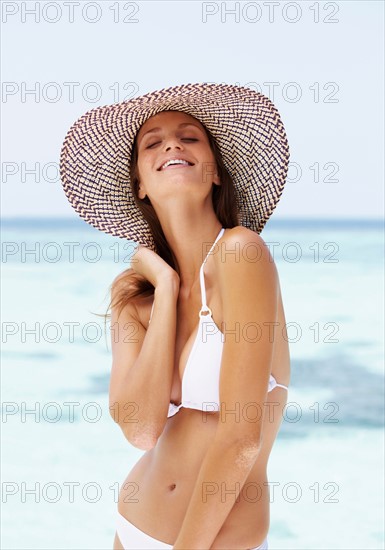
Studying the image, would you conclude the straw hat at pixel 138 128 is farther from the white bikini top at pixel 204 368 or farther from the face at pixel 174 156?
the white bikini top at pixel 204 368

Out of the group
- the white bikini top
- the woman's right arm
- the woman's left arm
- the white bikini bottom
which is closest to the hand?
the woman's right arm

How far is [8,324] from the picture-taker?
11.3 meters

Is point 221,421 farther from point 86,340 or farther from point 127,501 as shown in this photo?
point 86,340

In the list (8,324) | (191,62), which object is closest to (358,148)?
(191,62)

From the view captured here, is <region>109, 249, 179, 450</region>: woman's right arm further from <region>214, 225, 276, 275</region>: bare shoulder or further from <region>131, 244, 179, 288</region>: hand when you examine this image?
<region>214, 225, 276, 275</region>: bare shoulder

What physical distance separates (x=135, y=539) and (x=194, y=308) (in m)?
0.60

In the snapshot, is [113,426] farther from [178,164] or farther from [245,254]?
[245,254]

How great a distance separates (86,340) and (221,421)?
26.6 ft

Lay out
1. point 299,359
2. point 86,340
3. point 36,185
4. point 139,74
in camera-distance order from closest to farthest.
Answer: point 299,359, point 86,340, point 139,74, point 36,185

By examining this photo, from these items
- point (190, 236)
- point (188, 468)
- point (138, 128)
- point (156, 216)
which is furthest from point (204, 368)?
point (138, 128)

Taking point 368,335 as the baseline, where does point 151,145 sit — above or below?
above

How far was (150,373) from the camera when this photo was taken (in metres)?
2.11


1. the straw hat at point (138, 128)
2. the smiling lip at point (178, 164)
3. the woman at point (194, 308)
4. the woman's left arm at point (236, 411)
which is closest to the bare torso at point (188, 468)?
the woman at point (194, 308)

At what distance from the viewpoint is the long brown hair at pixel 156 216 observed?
228 centimetres
